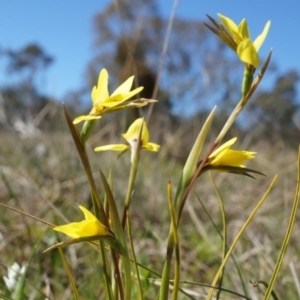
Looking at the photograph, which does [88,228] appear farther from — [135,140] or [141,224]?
[141,224]

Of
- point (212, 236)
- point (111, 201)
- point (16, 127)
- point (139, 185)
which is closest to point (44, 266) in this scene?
point (212, 236)

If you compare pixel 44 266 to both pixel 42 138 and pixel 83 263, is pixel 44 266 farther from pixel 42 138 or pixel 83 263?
pixel 42 138

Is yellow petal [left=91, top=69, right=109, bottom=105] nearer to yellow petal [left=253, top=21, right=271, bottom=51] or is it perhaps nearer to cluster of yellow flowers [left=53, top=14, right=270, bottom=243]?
cluster of yellow flowers [left=53, top=14, right=270, bottom=243]

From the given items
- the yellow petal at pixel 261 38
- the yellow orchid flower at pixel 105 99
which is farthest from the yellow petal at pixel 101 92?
the yellow petal at pixel 261 38

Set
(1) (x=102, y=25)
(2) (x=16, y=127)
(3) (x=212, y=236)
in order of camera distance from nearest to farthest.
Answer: (3) (x=212, y=236) < (2) (x=16, y=127) < (1) (x=102, y=25)

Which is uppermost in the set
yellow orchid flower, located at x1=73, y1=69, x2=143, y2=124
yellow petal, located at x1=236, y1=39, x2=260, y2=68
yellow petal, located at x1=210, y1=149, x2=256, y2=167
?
yellow petal, located at x1=236, y1=39, x2=260, y2=68

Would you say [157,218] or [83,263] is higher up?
[83,263]

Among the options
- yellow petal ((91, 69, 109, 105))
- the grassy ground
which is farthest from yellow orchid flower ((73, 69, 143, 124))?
the grassy ground
